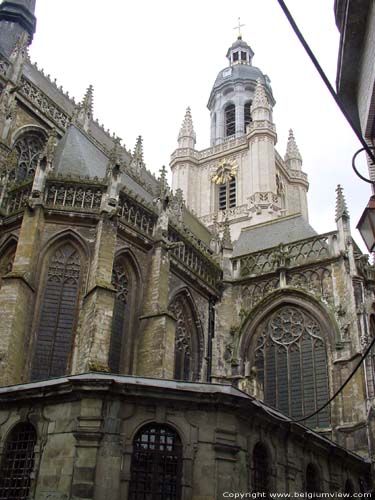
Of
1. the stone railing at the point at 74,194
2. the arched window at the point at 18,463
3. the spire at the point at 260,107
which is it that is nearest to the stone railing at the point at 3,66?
the stone railing at the point at 74,194

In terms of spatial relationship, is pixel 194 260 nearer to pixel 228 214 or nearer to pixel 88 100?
pixel 88 100

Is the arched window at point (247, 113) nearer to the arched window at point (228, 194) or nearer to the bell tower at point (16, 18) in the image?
the arched window at point (228, 194)

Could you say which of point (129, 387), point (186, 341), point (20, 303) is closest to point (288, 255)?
point (186, 341)

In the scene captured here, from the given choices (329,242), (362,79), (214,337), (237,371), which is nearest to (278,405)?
(237,371)

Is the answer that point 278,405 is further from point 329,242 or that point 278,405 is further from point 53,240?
point 53,240

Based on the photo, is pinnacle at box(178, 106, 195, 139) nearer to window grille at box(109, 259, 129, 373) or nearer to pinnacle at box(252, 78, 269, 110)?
pinnacle at box(252, 78, 269, 110)

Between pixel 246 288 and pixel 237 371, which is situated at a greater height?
pixel 246 288

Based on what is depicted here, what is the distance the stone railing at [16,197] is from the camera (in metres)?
19.1

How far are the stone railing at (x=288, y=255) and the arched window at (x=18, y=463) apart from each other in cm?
1300

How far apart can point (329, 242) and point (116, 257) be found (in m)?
8.75

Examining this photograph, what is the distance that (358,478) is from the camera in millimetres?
17578

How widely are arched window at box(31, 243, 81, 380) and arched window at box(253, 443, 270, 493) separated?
20.5 ft

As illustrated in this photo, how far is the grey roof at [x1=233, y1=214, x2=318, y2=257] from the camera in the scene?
2589 centimetres

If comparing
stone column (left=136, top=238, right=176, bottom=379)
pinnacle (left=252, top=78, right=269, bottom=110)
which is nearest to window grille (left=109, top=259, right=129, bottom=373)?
stone column (left=136, top=238, right=176, bottom=379)
